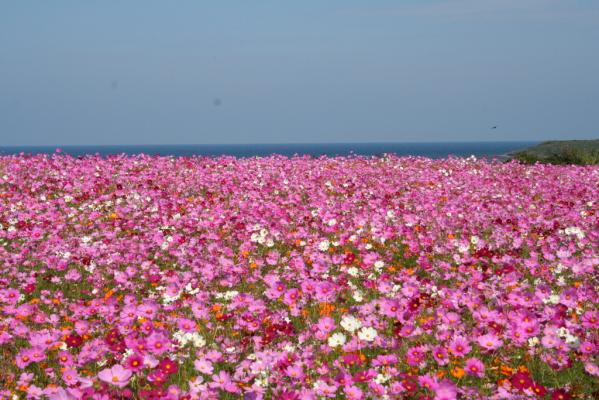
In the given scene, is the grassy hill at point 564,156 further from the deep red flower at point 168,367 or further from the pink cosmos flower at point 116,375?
the pink cosmos flower at point 116,375

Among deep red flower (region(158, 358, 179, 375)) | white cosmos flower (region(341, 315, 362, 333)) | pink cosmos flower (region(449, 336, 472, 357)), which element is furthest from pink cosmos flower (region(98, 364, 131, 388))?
pink cosmos flower (region(449, 336, 472, 357))

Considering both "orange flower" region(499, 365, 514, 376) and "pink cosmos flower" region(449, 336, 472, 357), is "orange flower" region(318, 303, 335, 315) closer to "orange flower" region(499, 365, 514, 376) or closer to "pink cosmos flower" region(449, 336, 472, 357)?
"pink cosmos flower" region(449, 336, 472, 357)

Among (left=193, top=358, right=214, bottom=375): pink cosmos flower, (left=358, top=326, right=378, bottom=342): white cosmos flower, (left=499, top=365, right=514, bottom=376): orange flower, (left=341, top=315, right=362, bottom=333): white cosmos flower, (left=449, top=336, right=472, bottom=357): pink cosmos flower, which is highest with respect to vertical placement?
(left=449, top=336, right=472, bottom=357): pink cosmos flower

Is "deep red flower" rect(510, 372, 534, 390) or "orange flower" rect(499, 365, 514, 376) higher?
"deep red flower" rect(510, 372, 534, 390)

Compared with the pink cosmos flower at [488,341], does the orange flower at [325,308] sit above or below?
below

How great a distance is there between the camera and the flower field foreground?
427 centimetres

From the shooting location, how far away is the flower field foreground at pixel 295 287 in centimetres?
427

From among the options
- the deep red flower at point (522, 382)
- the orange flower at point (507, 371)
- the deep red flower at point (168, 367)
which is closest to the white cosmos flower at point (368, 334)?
the orange flower at point (507, 371)

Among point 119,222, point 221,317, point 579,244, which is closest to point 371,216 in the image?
point 579,244

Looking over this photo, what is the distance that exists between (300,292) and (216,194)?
→ 7.55m

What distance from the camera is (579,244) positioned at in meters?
8.47

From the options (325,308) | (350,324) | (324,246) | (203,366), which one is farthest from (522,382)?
(324,246)

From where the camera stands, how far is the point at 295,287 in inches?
280

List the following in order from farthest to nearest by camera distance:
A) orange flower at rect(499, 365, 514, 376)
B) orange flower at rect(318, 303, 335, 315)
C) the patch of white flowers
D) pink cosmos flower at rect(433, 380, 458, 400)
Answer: orange flower at rect(318, 303, 335, 315)
the patch of white flowers
orange flower at rect(499, 365, 514, 376)
pink cosmos flower at rect(433, 380, 458, 400)
